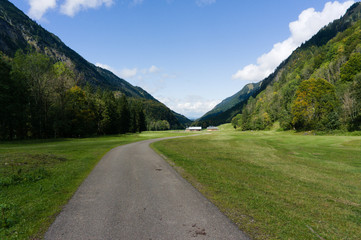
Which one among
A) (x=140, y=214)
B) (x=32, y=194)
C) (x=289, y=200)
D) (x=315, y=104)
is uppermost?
(x=315, y=104)

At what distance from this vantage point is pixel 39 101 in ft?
148

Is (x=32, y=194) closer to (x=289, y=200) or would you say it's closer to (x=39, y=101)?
(x=289, y=200)

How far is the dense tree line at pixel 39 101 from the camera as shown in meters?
38.3

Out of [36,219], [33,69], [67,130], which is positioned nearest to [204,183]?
[36,219]

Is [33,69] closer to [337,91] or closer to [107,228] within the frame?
[107,228]

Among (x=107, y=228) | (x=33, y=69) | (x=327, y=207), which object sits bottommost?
(x=327, y=207)

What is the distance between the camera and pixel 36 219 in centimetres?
571

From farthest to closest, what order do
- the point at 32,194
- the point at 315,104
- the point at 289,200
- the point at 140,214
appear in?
1. the point at 315,104
2. the point at 32,194
3. the point at 289,200
4. the point at 140,214

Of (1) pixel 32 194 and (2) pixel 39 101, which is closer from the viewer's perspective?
(1) pixel 32 194

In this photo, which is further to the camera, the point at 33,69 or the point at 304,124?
the point at 304,124

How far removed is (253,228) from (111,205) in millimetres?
5331

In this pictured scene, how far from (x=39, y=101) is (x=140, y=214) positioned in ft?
179

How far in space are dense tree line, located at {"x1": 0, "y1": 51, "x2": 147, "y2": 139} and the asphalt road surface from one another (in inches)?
1713

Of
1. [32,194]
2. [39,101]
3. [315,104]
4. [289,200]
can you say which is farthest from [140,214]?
[315,104]
